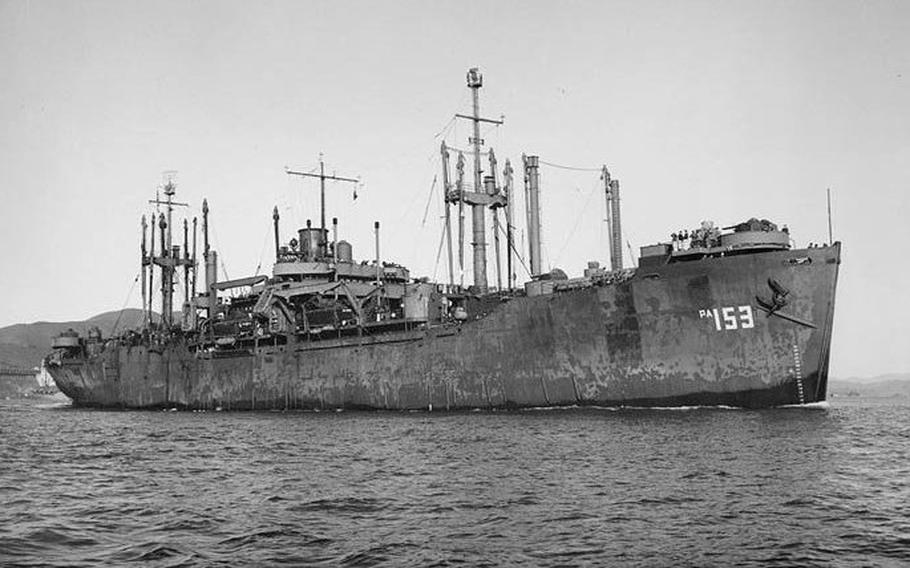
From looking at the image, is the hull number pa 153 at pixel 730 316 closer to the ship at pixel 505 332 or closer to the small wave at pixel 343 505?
the ship at pixel 505 332

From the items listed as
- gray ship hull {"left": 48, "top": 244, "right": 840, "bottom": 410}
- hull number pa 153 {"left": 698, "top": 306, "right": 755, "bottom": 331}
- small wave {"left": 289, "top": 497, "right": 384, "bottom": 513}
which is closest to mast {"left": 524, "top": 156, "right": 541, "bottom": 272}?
gray ship hull {"left": 48, "top": 244, "right": 840, "bottom": 410}

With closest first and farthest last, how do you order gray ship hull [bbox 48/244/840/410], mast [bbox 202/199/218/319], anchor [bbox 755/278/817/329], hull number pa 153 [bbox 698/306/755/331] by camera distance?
anchor [bbox 755/278/817/329] → gray ship hull [bbox 48/244/840/410] → hull number pa 153 [bbox 698/306/755/331] → mast [bbox 202/199/218/319]

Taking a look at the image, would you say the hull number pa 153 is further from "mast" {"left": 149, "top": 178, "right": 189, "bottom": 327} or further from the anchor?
"mast" {"left": 149, "top": 178, "right": 189, "bottom": 327}

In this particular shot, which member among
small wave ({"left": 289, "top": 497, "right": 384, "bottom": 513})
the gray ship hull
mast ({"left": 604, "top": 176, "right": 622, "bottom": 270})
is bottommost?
small wave ({"left": 289, "top": 497, "right": 384, "bottom": 513})

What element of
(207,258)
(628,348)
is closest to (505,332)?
(628,348)

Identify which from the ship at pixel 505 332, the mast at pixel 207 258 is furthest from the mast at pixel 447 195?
the mast at pixel 207 258

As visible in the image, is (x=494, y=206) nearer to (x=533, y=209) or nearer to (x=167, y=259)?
(x=533, y=209)
